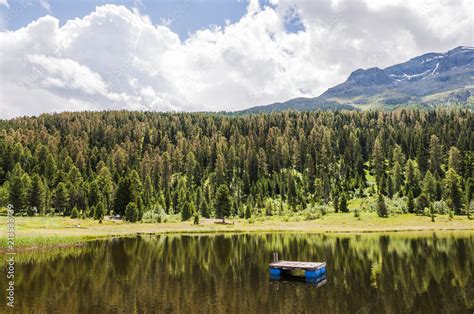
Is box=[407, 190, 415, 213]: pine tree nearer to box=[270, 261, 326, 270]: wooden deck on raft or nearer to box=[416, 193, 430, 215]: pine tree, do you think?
box=[416, 193, 430, 215]: pine tree

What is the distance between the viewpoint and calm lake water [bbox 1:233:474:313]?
108 feet

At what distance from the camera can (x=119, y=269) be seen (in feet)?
169

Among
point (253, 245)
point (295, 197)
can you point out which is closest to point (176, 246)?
point (253, 245)

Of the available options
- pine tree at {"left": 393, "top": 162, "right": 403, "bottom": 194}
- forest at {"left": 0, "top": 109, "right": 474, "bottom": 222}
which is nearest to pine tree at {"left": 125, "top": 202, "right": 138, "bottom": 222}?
forest at {"left": 0, "top": 109, "right": 474, "bottom": 222}

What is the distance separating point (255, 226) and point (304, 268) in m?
76.1

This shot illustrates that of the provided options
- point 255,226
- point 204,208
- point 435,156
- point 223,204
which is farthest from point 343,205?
point 435,156

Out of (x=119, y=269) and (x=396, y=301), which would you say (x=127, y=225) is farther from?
(x=396, y=301)

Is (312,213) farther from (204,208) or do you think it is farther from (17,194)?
(17,194)

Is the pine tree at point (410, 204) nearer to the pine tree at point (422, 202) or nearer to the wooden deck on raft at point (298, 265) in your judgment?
the pine tree at point (422, 202)

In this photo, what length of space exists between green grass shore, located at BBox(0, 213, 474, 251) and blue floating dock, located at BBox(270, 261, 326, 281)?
171ft

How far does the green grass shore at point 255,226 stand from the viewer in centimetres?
9838

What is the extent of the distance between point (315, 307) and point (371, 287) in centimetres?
902

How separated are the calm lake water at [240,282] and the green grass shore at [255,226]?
111 ft

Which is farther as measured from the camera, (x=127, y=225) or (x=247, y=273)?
(x=127, y=225)
